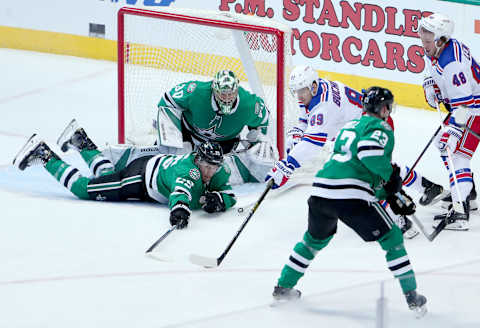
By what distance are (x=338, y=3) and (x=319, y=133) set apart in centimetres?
296

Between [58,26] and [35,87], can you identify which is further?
[58,26]

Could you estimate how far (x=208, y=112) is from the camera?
581cm

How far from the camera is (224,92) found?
218 inches

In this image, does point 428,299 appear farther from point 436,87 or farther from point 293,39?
point 293,39

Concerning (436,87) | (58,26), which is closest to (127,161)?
(436,87)

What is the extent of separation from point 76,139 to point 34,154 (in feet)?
1.10

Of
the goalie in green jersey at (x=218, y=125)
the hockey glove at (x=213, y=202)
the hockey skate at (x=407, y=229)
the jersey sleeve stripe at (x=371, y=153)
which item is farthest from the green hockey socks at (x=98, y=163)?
the jersey sleeve stripe at (x=371, y=153)

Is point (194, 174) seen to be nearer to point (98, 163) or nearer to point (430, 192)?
point (98, 163)

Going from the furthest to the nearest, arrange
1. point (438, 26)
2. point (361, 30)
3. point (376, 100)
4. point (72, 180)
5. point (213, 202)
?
point (361, 30) → point (72, 180) → point (213, 202) → point (438, 26) → point (376, 100)

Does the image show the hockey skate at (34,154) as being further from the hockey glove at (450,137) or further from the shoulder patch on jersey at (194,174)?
the hockey glove at (450,137)

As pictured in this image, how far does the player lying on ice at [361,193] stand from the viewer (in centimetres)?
368

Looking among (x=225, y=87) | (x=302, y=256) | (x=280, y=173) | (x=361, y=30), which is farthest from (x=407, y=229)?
(x=361, y=30)

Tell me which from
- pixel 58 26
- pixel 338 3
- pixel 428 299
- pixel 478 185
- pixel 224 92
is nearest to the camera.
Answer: pixel 428 299

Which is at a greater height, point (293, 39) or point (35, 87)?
point (293, 39)
